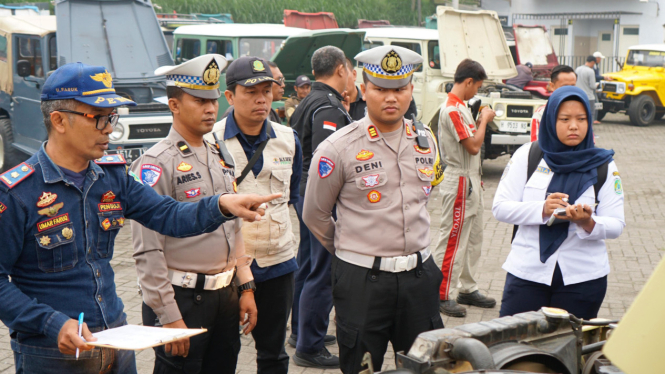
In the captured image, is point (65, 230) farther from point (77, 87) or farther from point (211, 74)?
point (211, 74)

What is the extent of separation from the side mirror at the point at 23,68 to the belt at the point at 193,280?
7760 millimetres

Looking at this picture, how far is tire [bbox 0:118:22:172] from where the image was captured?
10602 mm

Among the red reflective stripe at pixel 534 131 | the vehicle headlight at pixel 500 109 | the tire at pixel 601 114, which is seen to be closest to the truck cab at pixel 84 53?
the red reflective stripe at pixel 534 131

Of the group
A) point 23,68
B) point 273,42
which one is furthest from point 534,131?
point 23,68

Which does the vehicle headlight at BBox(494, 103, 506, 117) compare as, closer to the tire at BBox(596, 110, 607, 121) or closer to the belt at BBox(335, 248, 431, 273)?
the belt at BBox(335, 248, 431, 273)

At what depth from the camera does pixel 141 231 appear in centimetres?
297

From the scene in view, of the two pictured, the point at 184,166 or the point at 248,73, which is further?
the point at 248,73

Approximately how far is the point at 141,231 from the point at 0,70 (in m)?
9.35

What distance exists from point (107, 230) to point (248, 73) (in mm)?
1361

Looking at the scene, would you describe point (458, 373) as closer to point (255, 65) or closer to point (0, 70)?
point (255, 65)

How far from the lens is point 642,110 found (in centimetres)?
1802

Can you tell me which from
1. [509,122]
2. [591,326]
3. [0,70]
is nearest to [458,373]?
[591,326]

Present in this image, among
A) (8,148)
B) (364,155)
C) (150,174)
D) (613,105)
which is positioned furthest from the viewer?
(613,105)

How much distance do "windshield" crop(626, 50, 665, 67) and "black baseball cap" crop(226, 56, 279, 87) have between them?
17.5 m
